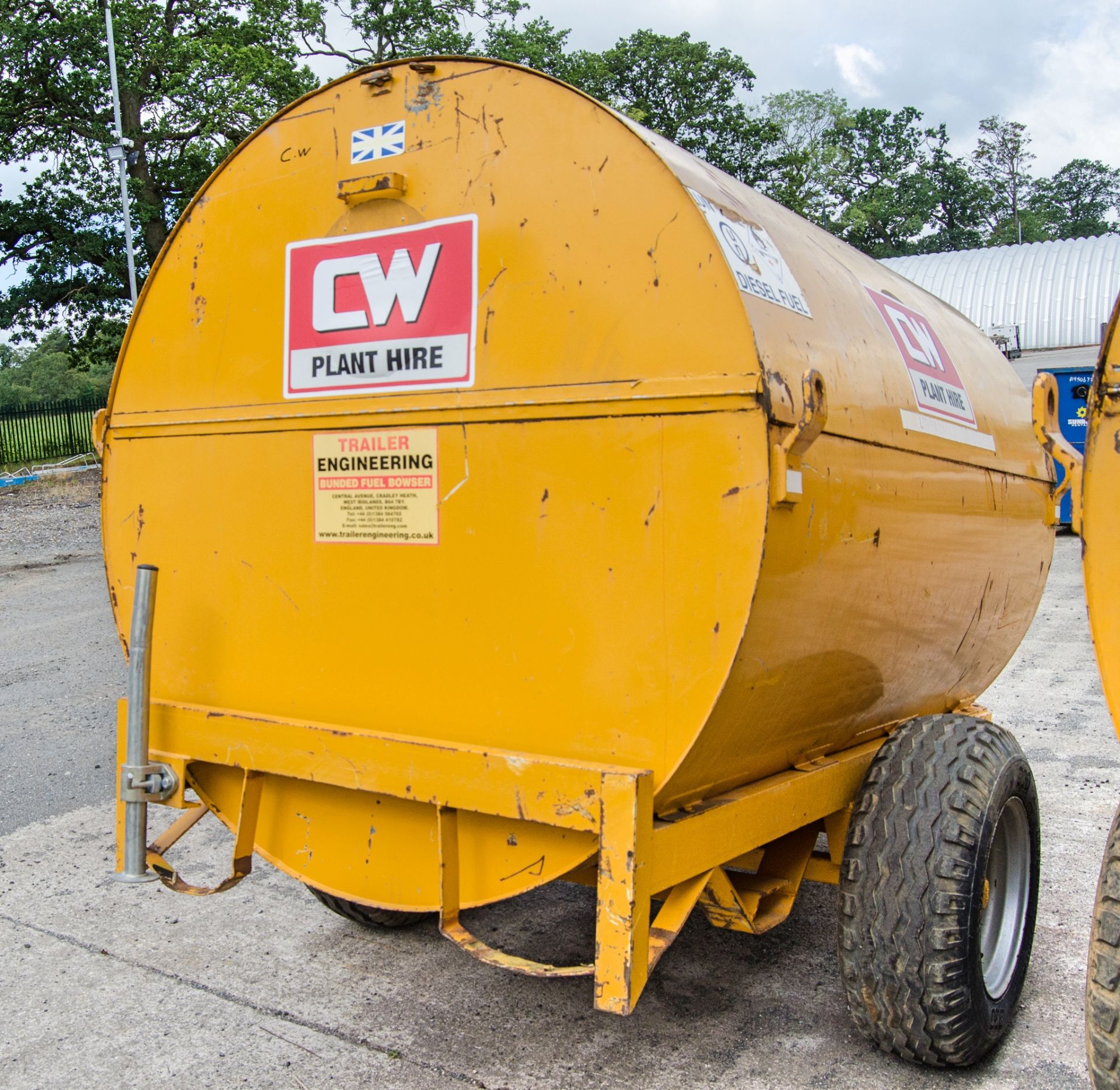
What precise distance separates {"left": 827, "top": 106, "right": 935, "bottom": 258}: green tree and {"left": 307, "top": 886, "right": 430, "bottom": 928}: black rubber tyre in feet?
172

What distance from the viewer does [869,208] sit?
178 ft

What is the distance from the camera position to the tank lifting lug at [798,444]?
233 cm

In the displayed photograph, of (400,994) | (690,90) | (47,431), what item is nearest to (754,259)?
(400,994)

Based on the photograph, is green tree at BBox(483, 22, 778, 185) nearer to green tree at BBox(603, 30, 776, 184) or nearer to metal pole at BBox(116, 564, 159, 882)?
green tree at BBox(603, 30, 776, 184)

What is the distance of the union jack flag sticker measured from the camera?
9.42ft

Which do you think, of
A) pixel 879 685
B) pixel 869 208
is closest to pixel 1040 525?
pixel 879 685

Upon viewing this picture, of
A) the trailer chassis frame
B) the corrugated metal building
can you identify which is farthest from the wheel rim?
the corrugated metal building

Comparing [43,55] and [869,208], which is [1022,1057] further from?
[869,208]

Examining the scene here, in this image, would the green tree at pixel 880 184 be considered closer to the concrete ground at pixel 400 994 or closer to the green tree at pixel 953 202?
the green tree at pixel 953 202

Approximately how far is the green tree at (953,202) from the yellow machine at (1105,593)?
2597 inches

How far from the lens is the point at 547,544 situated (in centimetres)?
261

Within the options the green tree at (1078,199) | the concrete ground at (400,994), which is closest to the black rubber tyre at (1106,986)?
the concrete ground at (400,994)

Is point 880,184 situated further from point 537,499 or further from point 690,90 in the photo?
point 537,499

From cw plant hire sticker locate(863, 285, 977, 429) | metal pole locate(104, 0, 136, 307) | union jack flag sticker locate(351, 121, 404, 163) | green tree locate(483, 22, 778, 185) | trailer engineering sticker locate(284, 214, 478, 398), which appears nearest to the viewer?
trailer engineering sticker locate(284, 214, 478, 398)
